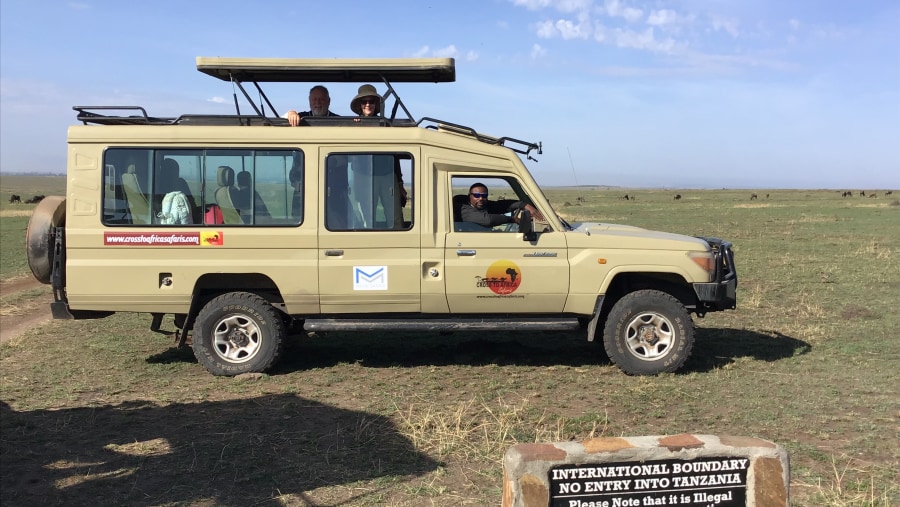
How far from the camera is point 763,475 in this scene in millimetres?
2865

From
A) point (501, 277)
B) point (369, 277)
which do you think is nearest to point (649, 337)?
point (501, 277)

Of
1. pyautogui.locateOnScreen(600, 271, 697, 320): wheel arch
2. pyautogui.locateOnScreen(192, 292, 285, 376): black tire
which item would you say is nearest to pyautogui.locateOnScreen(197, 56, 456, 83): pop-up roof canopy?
pyautogui.locateOnScreen(192, 292, 285, 376): black tire

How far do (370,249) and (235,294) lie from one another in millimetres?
1400

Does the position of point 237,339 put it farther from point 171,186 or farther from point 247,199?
point 171,186

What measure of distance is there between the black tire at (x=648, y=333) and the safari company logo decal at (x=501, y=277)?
99 cm

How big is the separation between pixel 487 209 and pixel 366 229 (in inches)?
53.1

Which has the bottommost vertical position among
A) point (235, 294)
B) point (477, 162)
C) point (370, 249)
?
point (235, 294)

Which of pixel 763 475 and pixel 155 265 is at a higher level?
pixel 155 265

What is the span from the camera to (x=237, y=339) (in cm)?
684

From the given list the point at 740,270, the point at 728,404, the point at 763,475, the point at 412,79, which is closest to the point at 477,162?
the point at 412,79

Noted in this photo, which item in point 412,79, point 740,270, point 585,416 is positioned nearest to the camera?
point 585,416

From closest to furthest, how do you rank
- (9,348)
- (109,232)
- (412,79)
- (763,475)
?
(763,475) < (109,232) < (412,79) < (9,348)

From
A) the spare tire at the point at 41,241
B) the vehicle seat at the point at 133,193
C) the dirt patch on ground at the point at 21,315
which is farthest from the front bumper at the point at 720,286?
the dirt patch on ground at the point at 21,315

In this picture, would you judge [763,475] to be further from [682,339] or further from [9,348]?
[9,348]
